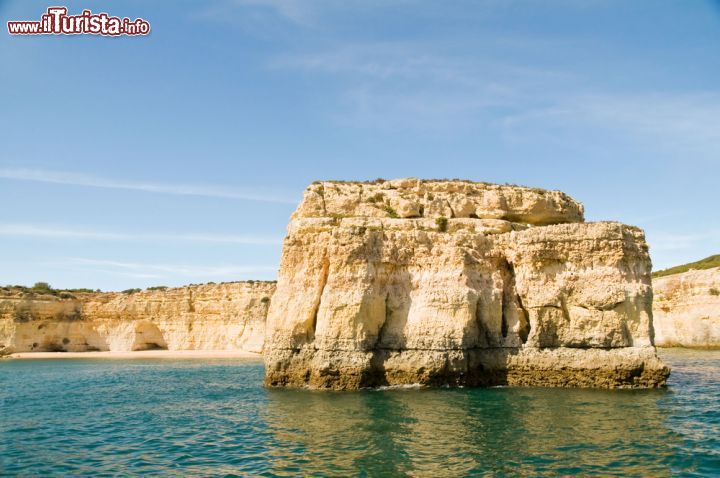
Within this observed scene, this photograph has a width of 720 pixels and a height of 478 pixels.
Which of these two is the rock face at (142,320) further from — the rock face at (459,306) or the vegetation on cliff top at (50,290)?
the rock face at (459,306)

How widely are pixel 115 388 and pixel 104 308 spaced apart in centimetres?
3195

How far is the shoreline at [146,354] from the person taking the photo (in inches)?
1849

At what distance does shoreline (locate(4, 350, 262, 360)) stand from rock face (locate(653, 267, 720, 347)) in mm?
37679

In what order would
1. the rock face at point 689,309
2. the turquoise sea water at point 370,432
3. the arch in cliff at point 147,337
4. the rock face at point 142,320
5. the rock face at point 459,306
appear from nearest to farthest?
1. the turquoise sea water at point 370,432
2. the rock face at point 459,306
3. the rock face at point 689,309
4. the rock face at point 142,320
5. the arch in cliff at point 147,337

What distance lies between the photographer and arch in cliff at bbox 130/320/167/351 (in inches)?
2119

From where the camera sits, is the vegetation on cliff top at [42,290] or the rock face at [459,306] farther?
the vegetation on cliff top at [42,290]

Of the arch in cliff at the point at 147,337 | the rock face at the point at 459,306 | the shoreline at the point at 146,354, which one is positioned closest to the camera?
the rock face at the point at 459,306

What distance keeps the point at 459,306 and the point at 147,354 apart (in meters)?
37.6

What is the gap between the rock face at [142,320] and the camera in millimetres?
50656

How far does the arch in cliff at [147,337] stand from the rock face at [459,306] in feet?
117

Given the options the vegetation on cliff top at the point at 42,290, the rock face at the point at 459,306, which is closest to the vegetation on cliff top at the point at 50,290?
the vegetation on cliff top at the point at 42,290

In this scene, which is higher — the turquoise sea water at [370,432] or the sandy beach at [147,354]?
the turquoise sea water at [370,432]

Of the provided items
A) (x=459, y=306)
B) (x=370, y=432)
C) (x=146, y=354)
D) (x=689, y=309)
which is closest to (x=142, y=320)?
(x=146, y=354)

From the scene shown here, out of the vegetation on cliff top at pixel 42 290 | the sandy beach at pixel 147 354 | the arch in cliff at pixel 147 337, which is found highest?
the vegetation on cliff top at pixel 42 290
